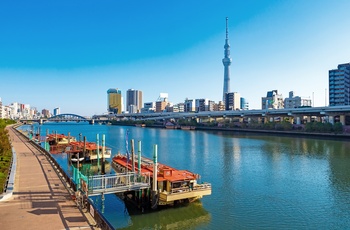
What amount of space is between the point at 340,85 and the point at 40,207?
11026cm

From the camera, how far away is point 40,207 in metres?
11.4

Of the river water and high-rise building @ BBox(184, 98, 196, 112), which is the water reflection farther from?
high-rise building @ BBox(184, 98, 196, 112)

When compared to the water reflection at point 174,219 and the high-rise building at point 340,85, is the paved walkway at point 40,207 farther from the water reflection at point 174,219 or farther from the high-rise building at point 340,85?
the high-rise building at point 340,85

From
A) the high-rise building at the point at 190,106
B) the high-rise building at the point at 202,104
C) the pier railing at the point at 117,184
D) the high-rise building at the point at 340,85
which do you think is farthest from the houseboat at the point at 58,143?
the high-rise building at the point at 190,106

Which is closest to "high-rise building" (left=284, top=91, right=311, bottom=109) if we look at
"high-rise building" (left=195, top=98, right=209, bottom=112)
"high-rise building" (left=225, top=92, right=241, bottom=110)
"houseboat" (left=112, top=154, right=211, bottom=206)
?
"high-rise building" (left=225, top=92, right=241, bottom=110)

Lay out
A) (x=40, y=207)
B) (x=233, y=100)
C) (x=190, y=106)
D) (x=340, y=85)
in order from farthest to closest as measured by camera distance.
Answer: (x=190, y=106) → (x=233, y=100) → (x=340, y=85) → (x=40, y=207)

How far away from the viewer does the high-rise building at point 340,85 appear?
98938 mm

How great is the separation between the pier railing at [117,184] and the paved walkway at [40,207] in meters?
1.11

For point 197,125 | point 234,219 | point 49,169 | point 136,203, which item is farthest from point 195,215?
point 197,125

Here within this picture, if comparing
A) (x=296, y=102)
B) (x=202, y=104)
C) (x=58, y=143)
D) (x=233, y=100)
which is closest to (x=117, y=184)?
(x=58, y=143)

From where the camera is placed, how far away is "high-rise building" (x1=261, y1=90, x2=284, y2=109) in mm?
140875

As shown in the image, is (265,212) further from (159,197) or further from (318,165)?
(318,165)

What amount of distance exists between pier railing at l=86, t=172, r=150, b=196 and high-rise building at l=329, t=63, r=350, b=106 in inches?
4032

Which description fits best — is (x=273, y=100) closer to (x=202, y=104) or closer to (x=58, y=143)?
(x=202, y=104)
